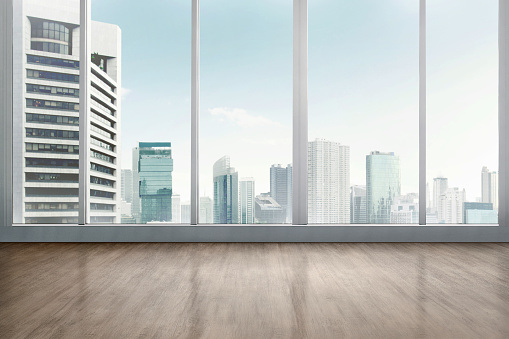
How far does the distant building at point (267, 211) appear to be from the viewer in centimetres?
444

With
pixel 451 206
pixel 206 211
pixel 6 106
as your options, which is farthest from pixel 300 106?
pixel 6 106

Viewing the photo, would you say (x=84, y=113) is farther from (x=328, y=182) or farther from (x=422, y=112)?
(x=422, y=112)

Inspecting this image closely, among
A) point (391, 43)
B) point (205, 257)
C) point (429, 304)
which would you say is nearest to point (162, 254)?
point (205, 257)

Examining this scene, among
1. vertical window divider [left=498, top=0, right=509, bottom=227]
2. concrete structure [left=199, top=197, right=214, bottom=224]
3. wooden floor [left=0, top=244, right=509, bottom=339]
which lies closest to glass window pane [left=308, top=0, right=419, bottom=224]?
wooden floor [left=0, top=244, right=509, bottom=339]

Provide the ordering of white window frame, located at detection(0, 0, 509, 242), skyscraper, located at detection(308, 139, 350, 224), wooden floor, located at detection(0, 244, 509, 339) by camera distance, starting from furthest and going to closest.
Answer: skyscraper, located at detection(308, 139, 350, 224), white window frame, located at detection(0, 0, 509, 242), wooden floor, located at detection(0, 244, 509, 339)

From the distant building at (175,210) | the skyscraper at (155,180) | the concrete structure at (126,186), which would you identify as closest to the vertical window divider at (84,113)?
the concrete structure at (126,186)

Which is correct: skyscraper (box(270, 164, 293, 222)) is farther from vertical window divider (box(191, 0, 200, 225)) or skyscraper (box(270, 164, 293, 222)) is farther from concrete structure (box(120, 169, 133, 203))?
concrete structure (box(120, 169, 133, 203))

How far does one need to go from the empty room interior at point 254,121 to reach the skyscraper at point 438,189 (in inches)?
0.5

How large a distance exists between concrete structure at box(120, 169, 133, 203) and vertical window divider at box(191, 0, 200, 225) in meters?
0.63

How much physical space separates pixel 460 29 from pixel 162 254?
3.72 meters

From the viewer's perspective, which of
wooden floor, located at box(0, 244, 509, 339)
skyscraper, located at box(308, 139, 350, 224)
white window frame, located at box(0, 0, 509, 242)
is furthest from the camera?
skyscraper, located at box(308, 139, 350, 224)

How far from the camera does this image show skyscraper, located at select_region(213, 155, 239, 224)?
443 centimetres

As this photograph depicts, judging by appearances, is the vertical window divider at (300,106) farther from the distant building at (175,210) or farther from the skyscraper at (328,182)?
the distant building at (175,210)

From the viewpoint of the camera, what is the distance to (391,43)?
14.8 ft
